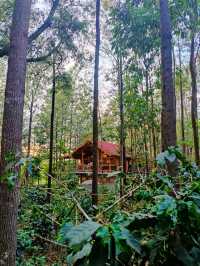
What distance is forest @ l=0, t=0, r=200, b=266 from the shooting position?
1062 millimetres

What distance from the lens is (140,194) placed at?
5.22 feet

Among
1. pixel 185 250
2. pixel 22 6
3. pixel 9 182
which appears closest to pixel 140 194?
pixel 185 250

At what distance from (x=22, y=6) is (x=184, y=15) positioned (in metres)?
4.53

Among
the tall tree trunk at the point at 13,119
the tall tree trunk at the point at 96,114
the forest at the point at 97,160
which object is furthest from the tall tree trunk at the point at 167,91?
the tall tree trunk at the point at 96,114

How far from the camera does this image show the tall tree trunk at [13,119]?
4000mm

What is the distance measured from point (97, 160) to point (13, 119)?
19.3ft

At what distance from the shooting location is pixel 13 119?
4.26 meters

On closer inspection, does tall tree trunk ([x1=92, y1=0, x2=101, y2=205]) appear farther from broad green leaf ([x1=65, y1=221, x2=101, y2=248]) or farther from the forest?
broad green leaf ([x1=65, y1=221, x2=101, y2=248])

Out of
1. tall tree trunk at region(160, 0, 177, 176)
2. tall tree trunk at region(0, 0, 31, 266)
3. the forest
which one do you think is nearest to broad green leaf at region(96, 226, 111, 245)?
the forest

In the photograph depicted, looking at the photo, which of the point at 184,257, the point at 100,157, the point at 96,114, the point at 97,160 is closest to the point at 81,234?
the point at 184,257

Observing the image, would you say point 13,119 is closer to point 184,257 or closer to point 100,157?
point 184,257

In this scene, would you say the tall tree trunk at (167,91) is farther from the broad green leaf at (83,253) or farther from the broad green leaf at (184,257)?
the broad green leaf at (83,253)

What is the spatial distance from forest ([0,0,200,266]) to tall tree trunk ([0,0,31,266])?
13 mm

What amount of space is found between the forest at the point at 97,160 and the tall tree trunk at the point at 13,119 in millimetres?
13
